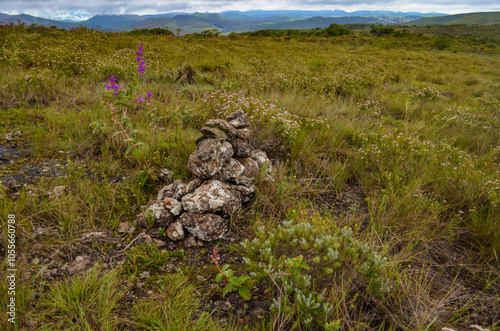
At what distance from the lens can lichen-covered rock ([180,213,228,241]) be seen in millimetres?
2520

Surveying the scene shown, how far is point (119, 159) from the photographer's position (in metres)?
3.59

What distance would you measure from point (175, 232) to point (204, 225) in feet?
0.98

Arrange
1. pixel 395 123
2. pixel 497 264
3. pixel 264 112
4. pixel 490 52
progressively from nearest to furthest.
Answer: pixel 497 264 → pixel 264 112 → pixel 395 123 → pixel 490 52

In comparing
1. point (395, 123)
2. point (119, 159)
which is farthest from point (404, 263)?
point (395, 123)

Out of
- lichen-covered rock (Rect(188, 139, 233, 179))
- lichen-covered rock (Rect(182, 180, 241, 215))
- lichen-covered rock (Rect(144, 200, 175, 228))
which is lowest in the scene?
lichen-covered rock (Rect(144, 200, 175, 228))

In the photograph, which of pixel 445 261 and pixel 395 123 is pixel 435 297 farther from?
pixel 395 123

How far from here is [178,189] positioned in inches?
113

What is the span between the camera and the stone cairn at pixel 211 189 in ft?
8.41

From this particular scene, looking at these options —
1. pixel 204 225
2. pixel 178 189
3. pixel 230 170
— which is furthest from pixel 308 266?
pixel 178 189

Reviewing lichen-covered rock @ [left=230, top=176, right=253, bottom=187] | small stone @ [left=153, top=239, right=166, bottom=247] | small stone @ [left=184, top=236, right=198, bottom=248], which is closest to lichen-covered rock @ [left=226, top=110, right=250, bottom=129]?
lichen-covered rock @ [left=230, top=176, right=253, bottom=187]

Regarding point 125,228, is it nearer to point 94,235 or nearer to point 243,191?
point 94,235

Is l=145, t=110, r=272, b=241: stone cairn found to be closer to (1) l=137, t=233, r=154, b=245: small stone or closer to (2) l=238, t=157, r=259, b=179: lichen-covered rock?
(2) l=238, t=157, r=259, b=179: lichen-covered rock

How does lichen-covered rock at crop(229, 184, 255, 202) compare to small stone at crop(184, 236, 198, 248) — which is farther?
lichen-covered rock at crop(229, 184, 255, 202)

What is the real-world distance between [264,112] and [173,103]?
7.61ft
